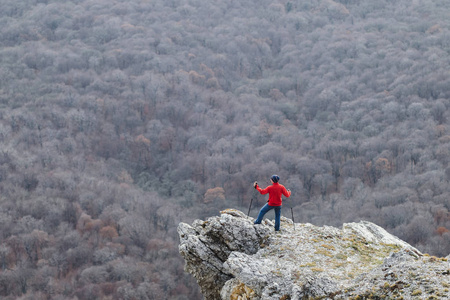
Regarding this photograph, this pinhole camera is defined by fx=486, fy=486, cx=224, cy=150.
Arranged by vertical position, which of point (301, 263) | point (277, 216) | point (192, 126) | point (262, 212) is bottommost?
point (192, 126)

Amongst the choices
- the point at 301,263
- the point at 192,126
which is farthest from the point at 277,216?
the point at 192,126

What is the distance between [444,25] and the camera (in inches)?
5979

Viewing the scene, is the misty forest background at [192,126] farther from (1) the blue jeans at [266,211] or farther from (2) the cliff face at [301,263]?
(1) the blue jeans at [266,211]

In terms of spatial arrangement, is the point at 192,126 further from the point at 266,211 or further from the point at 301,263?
the point at 301,263

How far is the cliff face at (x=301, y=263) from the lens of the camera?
40.6 feet

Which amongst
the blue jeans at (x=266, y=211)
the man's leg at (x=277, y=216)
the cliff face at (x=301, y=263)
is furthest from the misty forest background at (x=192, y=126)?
the blue jeans at (x=266, y=211)

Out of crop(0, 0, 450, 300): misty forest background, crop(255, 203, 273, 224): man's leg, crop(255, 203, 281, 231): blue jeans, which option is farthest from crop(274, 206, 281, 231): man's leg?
crop(0, 0, 450, 300): misty forest background

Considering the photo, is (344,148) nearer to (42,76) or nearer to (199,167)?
(199,167)

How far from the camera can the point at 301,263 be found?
51.3 ft

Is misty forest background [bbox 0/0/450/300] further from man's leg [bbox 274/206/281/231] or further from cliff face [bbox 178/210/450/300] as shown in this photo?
man's leg [bbox 274/206/281/231]

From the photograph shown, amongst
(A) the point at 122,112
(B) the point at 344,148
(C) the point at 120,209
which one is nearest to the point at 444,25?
(B) the point at 344,148

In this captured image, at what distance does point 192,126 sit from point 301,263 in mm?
113718

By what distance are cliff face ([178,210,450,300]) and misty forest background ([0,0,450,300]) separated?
5897 cm

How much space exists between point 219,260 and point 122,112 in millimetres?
117217
